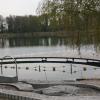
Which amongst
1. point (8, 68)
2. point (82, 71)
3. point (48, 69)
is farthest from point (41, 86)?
point (8, 68)

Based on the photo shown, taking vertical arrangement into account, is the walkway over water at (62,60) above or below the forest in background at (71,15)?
below

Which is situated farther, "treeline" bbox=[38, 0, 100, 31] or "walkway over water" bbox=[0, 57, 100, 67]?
"walkway over water" bbox=[0, 57, 100, 67]

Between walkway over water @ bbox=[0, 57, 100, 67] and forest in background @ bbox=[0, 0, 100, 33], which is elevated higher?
forest in background @ bbox=[0, 0, 100, 33]

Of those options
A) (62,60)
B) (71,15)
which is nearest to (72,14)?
(71,15)

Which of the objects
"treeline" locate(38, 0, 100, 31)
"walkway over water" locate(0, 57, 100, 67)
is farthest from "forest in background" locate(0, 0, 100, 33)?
"walkway over water" locate(0, 57, 100, 67)

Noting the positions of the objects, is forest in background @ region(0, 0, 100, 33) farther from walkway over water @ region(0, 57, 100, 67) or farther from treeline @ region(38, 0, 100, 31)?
walkway over water @ region(0, 57, 100, 67)

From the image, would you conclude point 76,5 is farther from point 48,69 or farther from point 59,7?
point 48,69

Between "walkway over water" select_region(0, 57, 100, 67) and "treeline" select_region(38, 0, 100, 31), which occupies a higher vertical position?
"treeline" select_region(38, 0, 100, 31)

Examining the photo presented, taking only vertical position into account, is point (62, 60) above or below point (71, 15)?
below

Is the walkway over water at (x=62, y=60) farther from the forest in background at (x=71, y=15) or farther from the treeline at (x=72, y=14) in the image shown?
the treeline at (x=72, y=14)

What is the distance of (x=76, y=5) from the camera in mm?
8664

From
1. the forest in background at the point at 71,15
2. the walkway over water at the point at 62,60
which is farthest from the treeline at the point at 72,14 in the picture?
the walkway over water at the point at 62,60

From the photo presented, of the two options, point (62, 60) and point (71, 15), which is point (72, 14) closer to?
point (71, 15)

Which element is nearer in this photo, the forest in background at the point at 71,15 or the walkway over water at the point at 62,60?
the forest in background at the point at 71,15
